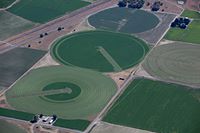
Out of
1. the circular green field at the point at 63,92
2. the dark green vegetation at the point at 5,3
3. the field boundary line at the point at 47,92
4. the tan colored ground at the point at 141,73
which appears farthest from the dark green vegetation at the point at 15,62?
the dark green vegetation at the point at 5,3

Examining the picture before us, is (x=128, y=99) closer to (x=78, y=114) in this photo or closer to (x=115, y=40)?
(x=78, y=114)

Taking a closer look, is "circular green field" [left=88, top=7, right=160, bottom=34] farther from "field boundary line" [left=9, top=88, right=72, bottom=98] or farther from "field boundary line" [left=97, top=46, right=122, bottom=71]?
"field boundary line" [left=9, top=88, right=72, bottom=98]

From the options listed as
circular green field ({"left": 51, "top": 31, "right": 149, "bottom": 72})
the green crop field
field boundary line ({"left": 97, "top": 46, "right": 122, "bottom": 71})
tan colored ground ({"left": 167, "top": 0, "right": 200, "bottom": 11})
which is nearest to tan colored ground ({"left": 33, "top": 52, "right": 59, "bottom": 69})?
circular green field ({"left": 51, "top": 31, "right": 149, "bottom": 72})

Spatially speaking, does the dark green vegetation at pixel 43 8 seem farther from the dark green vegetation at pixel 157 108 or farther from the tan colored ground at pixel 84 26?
the dark green vegetation at pixel 157 108

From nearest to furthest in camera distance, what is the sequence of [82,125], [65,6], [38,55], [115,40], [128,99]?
[82,125], [128,99], [38,55], [115,40], [65,6]

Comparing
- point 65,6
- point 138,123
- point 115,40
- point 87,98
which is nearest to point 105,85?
point 87,98

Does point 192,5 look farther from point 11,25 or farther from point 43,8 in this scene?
point 11,25
